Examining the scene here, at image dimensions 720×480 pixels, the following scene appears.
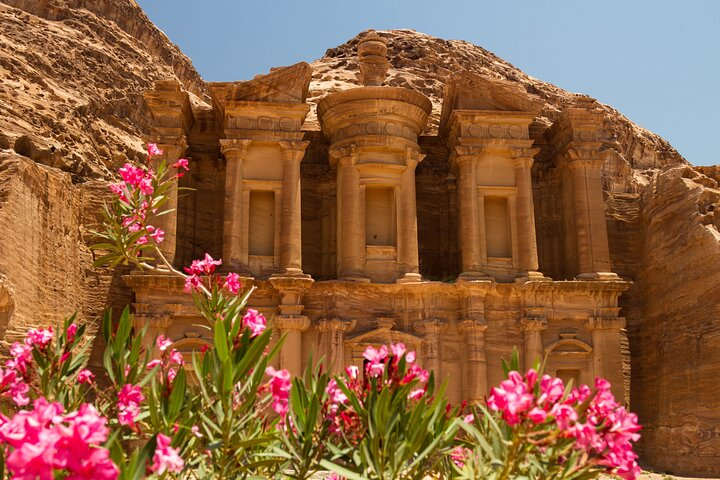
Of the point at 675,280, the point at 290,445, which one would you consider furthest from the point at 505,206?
the point at 290,445

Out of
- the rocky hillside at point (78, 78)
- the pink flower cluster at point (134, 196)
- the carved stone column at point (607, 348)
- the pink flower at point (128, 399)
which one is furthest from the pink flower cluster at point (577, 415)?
the rocky hillside at point (78, 78)

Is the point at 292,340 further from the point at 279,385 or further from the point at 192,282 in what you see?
the point at 279,385

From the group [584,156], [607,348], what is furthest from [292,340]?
[584,156]

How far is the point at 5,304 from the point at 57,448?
53.5ft

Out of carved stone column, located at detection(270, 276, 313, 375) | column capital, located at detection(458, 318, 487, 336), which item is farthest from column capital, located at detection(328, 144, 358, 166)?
column capital, located at detection(458, 318, 487, 336)

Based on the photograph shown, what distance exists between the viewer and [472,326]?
22.3 metres

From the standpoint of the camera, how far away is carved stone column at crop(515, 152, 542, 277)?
23.6 m

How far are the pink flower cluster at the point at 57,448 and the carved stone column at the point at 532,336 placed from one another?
19.9 m

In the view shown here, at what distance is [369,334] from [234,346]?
16414 mm

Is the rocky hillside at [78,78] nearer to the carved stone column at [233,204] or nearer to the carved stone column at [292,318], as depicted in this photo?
the carved stone column at [233,204]

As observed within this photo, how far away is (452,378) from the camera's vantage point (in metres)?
22.3

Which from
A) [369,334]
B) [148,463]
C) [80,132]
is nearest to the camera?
[148,463]

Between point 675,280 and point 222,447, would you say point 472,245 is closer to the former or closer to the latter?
point 675,280

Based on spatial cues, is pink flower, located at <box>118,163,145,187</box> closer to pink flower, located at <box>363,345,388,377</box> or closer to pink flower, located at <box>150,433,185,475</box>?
pink flower, located at <box>363,345,388,377</box>
